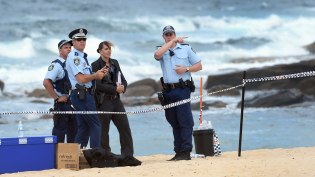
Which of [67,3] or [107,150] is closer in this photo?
[107,150]

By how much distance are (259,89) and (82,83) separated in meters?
17.7

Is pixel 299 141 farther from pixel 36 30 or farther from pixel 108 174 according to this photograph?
pixel 36 30

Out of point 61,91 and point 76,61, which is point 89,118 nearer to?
point 76,61

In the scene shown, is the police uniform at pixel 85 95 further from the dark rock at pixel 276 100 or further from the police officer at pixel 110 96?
the dark rock at pixel 276 100

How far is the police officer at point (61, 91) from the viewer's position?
1220cm

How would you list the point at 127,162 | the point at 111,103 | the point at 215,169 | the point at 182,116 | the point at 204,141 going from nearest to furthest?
the point at 215,169
the point at 127,162
the point at 111,103
the point at 182,116
the point at 204,141

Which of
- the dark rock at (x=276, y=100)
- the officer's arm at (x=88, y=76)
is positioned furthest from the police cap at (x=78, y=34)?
the dark rock at (x=276, y=100)

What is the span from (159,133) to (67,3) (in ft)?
113

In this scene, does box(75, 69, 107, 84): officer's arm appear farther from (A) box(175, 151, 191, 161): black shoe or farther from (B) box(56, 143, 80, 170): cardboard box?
(A) box(175, 151, 191, 161): black shoe

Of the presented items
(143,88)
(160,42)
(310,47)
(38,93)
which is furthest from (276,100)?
(160,42)

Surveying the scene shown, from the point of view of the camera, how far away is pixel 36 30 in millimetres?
45406

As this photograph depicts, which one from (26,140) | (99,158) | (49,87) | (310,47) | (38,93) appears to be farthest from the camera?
(310,47)

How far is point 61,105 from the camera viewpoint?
40.1 feet

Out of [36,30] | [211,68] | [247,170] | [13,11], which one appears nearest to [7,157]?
[247,170]
